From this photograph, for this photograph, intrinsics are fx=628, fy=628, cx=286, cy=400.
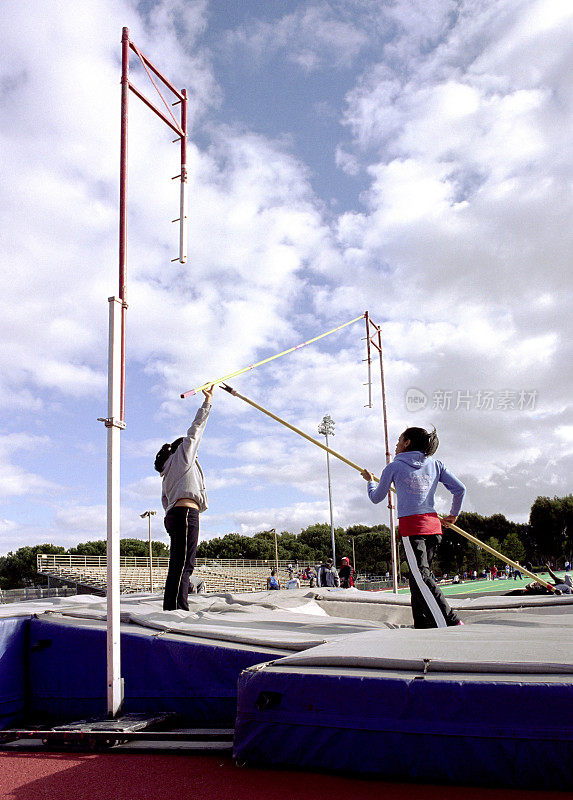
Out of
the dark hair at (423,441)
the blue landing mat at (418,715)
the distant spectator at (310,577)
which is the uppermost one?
the dark hair at (423,441)

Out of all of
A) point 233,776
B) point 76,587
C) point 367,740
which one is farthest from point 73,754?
point 76,587

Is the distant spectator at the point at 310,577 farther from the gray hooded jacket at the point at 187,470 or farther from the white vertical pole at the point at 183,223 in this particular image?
the white vertical pole at the point at 183,223

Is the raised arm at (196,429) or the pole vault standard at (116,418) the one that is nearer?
the pole vault standard at (116,418)

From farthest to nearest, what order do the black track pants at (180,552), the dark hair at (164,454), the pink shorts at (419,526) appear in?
the dark hair at (164,454)
the black track pants at (180,552)
the pink shorts at (419,526)

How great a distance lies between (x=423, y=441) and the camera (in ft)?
15.0

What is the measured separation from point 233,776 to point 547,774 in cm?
104

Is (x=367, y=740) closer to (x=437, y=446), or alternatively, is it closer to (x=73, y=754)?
(x=73, y=754)

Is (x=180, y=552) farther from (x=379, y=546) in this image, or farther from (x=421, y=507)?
(x=379, y=546)

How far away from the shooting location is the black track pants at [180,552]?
4.53 m

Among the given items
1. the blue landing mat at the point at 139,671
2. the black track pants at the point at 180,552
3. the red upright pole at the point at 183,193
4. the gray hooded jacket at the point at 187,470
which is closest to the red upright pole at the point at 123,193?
the red upright pole at the point at 183,193

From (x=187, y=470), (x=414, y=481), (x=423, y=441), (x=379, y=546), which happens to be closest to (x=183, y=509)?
(x=187, y=470)

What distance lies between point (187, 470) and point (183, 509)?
0.95 feet

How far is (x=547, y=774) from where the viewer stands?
1910mm

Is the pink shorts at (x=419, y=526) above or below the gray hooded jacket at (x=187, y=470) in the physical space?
below
